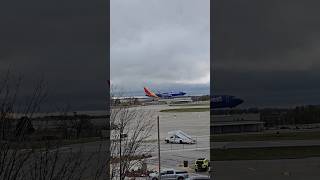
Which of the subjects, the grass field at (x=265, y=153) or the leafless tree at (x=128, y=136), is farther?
the grass field at (x=265, y=153)

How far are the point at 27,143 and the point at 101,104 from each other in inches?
51.0

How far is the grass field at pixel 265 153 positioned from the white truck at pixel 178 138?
792mm

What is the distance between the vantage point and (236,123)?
19.8 feet

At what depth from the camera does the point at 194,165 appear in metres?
7.70

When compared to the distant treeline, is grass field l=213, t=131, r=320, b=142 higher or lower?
lower

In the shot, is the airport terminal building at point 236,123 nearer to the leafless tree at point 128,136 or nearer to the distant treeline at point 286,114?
the distant treeline at point 286,114

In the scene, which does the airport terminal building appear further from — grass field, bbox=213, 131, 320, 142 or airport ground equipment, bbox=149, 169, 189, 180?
airport ground equipment, bbox=149, 169, 189, 180

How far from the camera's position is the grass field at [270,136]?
20.7 ft

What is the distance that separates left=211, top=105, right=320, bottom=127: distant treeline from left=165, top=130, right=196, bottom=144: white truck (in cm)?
146

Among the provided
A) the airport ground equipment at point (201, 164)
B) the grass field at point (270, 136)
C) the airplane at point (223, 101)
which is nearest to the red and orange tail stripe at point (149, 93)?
the airplane at point (223, 101)

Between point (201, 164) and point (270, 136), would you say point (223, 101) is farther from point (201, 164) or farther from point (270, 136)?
point (201, 164)

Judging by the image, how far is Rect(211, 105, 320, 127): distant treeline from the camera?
585 cm

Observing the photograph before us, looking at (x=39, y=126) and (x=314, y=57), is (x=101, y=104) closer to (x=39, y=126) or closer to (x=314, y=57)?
(x=39, y=126)

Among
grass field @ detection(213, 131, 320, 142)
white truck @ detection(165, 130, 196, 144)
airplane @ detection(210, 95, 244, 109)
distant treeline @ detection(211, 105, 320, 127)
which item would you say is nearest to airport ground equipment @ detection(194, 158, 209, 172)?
white truck @ detection(165, 130, 196, 144)
